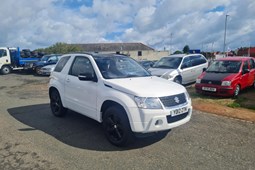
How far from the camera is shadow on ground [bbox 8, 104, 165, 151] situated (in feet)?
14.5

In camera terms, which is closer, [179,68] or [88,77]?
[88,77]

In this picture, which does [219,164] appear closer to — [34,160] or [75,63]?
[34,160]

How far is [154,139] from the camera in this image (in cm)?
466

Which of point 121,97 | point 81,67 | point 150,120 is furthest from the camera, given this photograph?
point 81,67

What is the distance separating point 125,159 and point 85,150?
0.84 m

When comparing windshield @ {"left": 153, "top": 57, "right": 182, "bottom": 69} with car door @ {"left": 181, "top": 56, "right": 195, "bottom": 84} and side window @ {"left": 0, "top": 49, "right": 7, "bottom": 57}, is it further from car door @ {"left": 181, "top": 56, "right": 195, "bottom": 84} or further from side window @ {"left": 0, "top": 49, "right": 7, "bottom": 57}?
side window @ {"left": 0, "top": 49, "right": 7, "bottom": 57}

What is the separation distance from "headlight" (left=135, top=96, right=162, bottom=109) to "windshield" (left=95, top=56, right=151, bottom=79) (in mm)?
1030

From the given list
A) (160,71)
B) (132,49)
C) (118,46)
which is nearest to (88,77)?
(160,71)

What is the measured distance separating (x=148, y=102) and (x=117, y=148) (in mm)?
1125

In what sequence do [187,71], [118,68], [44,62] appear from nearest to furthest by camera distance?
[118,68]
[187,71]
[44,62]

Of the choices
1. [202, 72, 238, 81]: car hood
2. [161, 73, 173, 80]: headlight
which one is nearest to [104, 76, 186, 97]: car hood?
[202, 72, 238, 81]: car hood

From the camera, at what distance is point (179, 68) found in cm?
1108

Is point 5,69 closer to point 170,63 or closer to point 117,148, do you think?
point 170,63

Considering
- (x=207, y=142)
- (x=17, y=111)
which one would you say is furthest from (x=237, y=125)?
(x=17, y=111)
